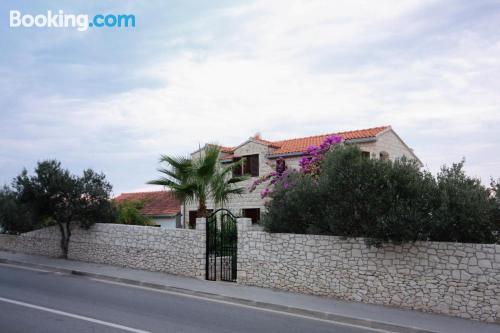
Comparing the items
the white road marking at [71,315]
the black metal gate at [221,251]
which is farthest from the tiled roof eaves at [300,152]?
the white road marking at [71,315]

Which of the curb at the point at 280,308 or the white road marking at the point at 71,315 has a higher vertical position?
the white road marking at the point at 71,315

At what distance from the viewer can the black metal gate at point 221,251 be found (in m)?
14.9

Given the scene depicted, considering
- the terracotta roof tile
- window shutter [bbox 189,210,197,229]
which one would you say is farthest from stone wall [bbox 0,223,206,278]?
the terracotta roof tile

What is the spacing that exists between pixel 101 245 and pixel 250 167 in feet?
45.2

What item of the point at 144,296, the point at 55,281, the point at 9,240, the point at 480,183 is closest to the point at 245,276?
the point at 144,296

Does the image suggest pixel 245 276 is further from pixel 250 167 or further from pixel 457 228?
pixel 250 167

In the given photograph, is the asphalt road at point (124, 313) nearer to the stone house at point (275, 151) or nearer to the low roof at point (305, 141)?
the stone house at point (275, 151)

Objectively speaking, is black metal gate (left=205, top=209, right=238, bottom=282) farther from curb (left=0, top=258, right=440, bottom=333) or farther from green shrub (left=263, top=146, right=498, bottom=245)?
green shrub (left=263, top=146, right=498, bottom=245)

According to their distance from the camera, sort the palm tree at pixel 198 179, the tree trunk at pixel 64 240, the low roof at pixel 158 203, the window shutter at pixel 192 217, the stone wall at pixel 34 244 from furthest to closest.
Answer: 1. the low roof at pixel 158 203
2. the window shutter at pixel 192 217
3. the stone wall at pixel 34 244
4. the tree trunk at pixel 64 240
5. the palm tree at pixel 198 179

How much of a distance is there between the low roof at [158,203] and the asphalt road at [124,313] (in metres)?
21.3

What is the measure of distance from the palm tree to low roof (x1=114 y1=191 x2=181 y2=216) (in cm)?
1566

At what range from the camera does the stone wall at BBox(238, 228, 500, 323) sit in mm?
10328

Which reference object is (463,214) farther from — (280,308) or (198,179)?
(198,179)

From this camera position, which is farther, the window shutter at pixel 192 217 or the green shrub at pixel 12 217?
the window shutter at pixel 192 217
